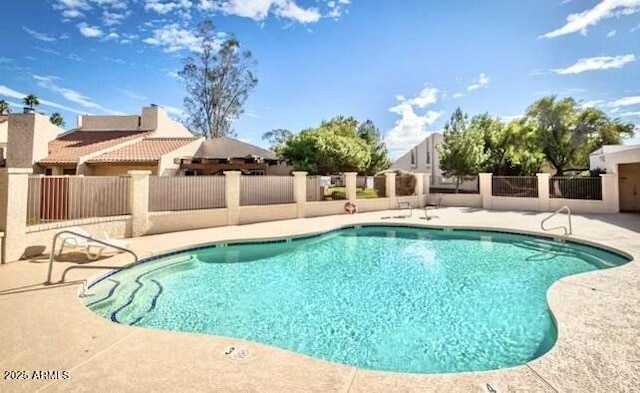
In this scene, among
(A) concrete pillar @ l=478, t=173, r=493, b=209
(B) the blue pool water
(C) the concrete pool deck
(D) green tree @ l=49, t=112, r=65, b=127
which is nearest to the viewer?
(C) the concrete pool deck

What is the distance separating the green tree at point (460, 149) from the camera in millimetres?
23359

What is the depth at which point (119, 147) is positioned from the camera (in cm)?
2102

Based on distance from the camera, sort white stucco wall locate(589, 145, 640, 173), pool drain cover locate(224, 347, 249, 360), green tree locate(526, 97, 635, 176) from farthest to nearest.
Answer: green tree locate(526, 97, 635, 176)
white stucco wall locate(589, 145, 640, 173)
pool drain cover locate(224, 347, 249, 360)

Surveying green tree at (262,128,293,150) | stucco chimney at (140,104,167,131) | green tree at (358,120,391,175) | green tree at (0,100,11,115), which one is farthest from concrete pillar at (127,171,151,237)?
green tree at (262,128,293,150)

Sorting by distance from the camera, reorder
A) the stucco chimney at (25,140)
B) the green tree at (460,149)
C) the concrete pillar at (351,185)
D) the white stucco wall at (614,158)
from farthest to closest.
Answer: the green tree at (460,149), the concrete pillar at (351,185), the stucco chimney at (25,140), the white stucco wall at (614,158)

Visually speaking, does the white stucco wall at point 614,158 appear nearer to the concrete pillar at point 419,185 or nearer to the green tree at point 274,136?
the concrete pillar at point 419,185

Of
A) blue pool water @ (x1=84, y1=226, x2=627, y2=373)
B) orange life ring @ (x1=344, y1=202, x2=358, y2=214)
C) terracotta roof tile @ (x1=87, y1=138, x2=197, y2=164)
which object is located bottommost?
blue pool water @ (x1=84, y1=226, x2=627, y2=373)

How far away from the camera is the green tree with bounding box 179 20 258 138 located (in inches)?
1284

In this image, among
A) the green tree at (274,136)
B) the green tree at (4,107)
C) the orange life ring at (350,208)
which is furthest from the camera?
the green tree at (274,136)

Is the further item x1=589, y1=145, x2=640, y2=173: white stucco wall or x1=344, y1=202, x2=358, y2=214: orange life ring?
x1=344, y1=202, x2=358, y2=214: orange life ring

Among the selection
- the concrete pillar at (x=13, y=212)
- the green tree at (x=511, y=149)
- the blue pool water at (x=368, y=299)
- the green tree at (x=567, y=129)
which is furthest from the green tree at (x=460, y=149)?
the concrete pillar at (x=13, y=212)

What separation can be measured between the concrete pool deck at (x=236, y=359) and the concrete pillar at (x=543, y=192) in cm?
1559

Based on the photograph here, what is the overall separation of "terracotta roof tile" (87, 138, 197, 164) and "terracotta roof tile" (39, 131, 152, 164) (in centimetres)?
146

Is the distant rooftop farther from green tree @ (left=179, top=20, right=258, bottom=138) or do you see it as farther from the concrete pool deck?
the concrete pool deck
